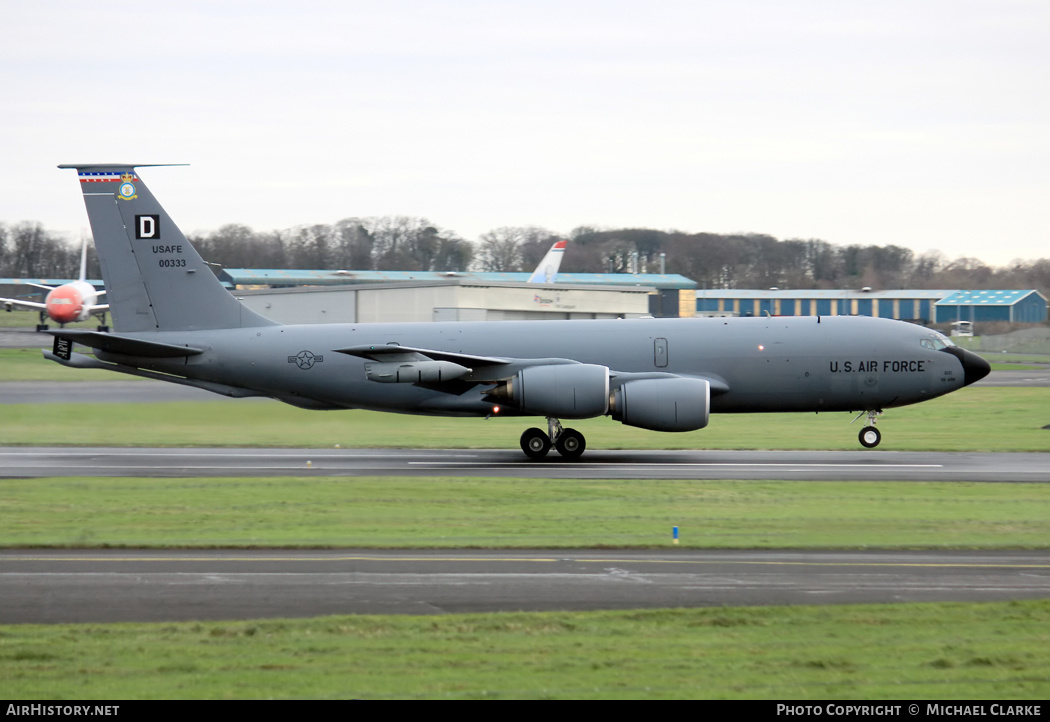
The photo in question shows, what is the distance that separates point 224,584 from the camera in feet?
41.2

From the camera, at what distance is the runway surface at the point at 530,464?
2356cm

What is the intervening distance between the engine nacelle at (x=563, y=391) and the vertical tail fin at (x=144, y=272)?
825 cm

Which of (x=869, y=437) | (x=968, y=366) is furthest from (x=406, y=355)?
(x=968, y=366)

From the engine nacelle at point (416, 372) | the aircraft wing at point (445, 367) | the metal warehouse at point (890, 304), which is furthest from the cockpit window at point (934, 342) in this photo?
the metal warehouse at point (890, 304)

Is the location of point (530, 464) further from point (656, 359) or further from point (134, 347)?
point (134, 347)

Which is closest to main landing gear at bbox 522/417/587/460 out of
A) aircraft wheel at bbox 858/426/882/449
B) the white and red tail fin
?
aircraft wheel at bbox 858/426/882/449

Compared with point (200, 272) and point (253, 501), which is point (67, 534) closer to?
point (253, 501)

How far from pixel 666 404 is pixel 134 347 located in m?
13.7

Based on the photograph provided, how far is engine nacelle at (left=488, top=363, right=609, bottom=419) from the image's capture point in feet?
86.4

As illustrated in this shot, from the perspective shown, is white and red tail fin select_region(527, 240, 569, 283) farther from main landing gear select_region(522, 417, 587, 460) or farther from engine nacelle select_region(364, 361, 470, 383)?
engine nacelle select_region(364, 361, 470, 383)

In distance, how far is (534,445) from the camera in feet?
90.1

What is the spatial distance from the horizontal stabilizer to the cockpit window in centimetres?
1929
